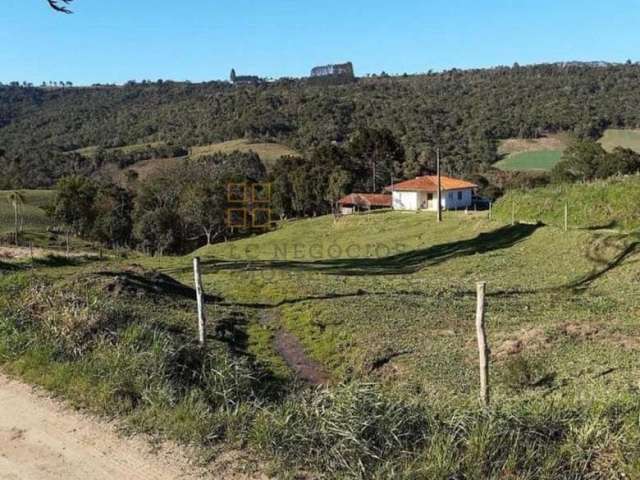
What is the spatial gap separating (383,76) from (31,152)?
108537 millimetres

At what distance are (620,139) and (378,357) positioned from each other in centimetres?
8386

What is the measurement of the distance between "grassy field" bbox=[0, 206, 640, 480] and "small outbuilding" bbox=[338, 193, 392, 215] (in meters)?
31.2

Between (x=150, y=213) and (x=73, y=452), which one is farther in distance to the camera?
(x=150, y=213)

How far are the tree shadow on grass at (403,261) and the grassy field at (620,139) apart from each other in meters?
55.2

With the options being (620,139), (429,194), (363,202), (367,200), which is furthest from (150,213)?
(620,139)

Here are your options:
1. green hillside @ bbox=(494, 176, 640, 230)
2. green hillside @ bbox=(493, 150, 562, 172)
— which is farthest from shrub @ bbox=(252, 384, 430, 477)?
green hillside @ bbox=(493, 150, 562, 172)

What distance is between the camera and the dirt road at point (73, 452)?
5316mm

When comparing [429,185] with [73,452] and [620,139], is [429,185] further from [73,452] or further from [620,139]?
[73,452]

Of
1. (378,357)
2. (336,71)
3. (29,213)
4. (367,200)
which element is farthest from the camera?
(336,71)

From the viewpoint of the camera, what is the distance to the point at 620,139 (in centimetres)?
8550

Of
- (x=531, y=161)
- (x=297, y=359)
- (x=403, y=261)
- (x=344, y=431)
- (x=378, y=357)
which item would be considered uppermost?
(x=531, y=161)

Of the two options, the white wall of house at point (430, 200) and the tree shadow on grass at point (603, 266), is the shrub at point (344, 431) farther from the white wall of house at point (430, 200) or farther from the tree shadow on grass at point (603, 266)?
the white wall of house at point (430, 200)

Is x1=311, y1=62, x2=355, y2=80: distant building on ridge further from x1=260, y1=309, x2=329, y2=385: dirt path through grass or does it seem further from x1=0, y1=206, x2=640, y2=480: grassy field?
x1=260, y1=309, x2=329, y2=385: dirt path through grass

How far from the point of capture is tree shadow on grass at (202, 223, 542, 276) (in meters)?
30.3
